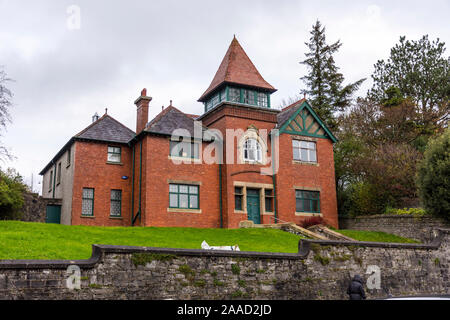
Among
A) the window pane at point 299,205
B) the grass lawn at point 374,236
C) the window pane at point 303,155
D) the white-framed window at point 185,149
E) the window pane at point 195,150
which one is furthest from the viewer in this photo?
the window pane at point 303,155

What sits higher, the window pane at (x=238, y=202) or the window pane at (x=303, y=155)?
the window pane at (x=303, y=155)

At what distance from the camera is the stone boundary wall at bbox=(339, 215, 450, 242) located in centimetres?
2759

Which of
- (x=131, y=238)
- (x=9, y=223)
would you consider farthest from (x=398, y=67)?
(x=9, y=223)

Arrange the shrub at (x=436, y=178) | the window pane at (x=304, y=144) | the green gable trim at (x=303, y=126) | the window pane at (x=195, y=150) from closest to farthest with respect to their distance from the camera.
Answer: the shrub at (x=436, y=178) < the window pane at (x=195, y=150) < the green gable trim at (x=303, y=126) < the window pane at (x=304, y=144)

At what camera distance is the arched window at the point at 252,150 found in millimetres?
31125

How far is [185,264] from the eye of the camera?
13.5 m

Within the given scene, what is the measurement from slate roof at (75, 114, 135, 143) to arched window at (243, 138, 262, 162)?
774cm

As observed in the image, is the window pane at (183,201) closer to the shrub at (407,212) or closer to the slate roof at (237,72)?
the slate roof at (237,72)

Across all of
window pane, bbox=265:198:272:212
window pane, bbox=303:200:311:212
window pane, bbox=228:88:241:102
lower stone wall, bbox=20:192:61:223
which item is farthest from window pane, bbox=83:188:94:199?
window pane, bbox=303:200:311:212

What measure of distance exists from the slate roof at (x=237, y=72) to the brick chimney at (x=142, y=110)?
389 cm

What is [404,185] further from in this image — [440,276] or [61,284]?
[61,284]

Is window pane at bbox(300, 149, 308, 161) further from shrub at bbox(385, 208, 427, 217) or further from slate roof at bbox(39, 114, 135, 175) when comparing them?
slate roof at bbox(39, 114, 135, 175)

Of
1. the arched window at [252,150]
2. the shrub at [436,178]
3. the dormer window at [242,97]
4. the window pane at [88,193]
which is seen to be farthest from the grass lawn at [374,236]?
the window pane at [88,193]
